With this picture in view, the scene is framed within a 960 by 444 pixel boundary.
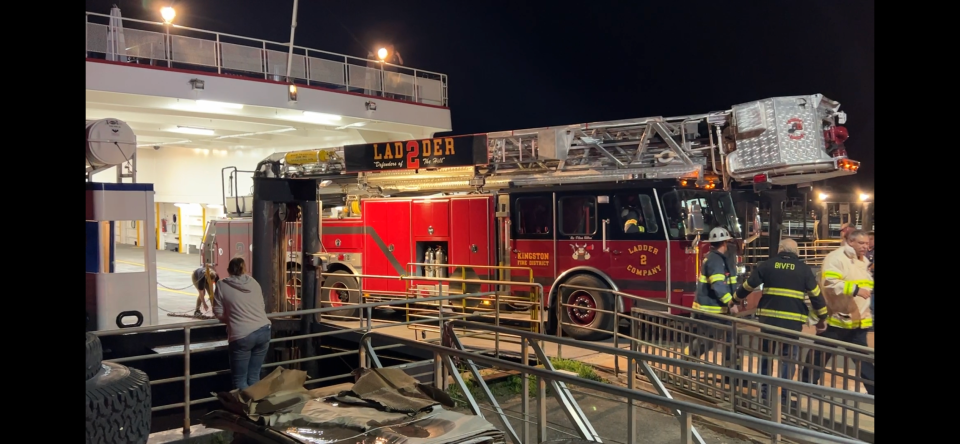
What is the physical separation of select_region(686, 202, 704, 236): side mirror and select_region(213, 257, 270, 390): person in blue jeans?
6267mm

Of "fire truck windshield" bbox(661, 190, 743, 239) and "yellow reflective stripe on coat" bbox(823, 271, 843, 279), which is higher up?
"fire truck windshield" bbox(661, 190, 743, 239)

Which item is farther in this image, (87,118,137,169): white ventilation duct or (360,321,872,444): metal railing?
(87,118,137,169): white ventilation duct

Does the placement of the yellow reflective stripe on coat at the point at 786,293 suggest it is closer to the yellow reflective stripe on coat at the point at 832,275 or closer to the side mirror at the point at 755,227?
the yellow reflective stripe on coat at the point at 832,275

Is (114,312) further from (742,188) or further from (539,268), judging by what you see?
(742,188)

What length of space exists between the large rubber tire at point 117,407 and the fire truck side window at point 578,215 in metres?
8.33

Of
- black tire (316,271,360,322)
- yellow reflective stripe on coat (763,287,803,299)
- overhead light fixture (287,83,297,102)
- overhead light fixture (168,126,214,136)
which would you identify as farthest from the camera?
overhead light fixture (168,126,214,136)

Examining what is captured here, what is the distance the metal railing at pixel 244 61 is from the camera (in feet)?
50.2

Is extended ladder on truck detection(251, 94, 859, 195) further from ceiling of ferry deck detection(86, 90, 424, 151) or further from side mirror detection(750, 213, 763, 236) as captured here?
ceiling of ferry deck detection(86, 90, 424, 151)

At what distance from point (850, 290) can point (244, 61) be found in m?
14.0

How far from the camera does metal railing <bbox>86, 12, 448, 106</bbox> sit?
15.3 meters

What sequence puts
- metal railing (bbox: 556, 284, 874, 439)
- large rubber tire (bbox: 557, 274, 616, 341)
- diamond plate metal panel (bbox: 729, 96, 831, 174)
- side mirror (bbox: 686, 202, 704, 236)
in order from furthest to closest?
large rubber tire (bbox: 557, 274, 616, 341), side mirror (bbox: 686, 202, 704, 236), diamond plate metal panel (bbox: 729, 96, 831, 174), metal railing (bbox: 556, 284, 874, 439)

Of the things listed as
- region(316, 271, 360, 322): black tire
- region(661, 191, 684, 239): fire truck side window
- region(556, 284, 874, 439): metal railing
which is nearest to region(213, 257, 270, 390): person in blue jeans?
region(556, 284, 874, 439): metal railing
